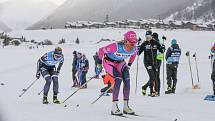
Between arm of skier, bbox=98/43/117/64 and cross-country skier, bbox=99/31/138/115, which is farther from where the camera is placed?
arm of skier, bbox=98/43/117/64

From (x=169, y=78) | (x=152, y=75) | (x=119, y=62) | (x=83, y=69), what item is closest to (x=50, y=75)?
(x=152, y=75)

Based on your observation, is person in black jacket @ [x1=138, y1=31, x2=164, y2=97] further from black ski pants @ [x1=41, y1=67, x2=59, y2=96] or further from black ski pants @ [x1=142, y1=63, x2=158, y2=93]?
black ski pants @ [x1=41, y1=67, x2=59, y2=96]

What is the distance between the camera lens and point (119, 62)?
36.2ft

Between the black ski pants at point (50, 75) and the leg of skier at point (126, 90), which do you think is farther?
the black ski pants at point (50, 75)

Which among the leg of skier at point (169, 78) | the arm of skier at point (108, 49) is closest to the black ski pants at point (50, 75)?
the arm of skier at point (108, 49)

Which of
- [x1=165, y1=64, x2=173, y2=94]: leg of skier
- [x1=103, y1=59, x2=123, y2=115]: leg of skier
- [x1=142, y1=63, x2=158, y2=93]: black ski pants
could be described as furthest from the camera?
[x1=165, y1=64, x2=173, y2=94]: leg of skier

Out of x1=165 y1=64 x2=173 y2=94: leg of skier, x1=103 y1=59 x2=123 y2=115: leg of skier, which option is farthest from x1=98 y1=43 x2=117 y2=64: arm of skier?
x1=165 y1=64 x2=173 y2=94: leg of skier

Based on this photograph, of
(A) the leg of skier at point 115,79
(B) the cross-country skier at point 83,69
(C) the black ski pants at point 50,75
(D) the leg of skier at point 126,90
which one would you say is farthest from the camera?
(B) the cross-country skier at point 83,69

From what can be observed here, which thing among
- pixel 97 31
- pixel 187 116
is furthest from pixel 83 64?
pixel 97 31

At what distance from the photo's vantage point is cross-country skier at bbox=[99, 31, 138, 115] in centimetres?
1071

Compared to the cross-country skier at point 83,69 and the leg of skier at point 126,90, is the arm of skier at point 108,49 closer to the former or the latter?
the leg of skier at point 126,90

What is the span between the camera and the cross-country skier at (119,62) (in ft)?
35.1

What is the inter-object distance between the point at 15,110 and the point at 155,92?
5.32 m

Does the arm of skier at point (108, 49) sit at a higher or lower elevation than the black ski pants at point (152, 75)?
higher
